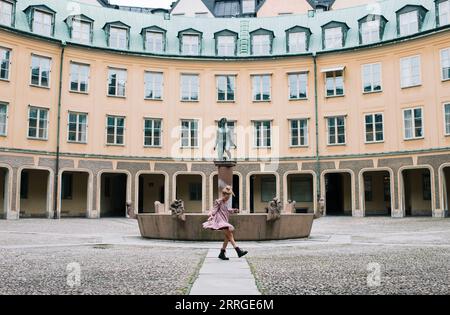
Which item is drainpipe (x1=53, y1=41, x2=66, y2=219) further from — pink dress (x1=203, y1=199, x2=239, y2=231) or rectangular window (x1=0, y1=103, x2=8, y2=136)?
pink dress (x1=203, y1=199, x2=239, y2=231)

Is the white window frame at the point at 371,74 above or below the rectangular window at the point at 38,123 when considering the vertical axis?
above

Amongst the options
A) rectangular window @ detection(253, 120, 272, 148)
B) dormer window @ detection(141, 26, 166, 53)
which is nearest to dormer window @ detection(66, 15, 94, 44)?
dormer window @ detection(141, 26, 166, 53)

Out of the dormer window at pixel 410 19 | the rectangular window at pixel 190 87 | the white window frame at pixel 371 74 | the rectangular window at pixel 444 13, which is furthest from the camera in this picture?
the rectangular window at pixel 190 87

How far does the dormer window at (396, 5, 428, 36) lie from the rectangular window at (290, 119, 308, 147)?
8887 mm

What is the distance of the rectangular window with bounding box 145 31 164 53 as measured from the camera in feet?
123

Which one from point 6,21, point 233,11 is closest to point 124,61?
point 6,21

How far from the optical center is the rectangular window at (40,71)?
32562 millimetres

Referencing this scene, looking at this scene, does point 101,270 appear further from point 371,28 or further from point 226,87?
point 371,28

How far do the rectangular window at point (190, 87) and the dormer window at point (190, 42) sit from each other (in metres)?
1.87

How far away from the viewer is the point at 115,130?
35.4m

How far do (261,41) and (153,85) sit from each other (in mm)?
8905

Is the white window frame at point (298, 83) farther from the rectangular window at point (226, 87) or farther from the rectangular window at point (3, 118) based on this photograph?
the rectangular window at point (3, 118)

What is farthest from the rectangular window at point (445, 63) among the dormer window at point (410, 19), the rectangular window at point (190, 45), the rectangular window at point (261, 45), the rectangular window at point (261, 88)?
the rectangular window at point (190, 45)
